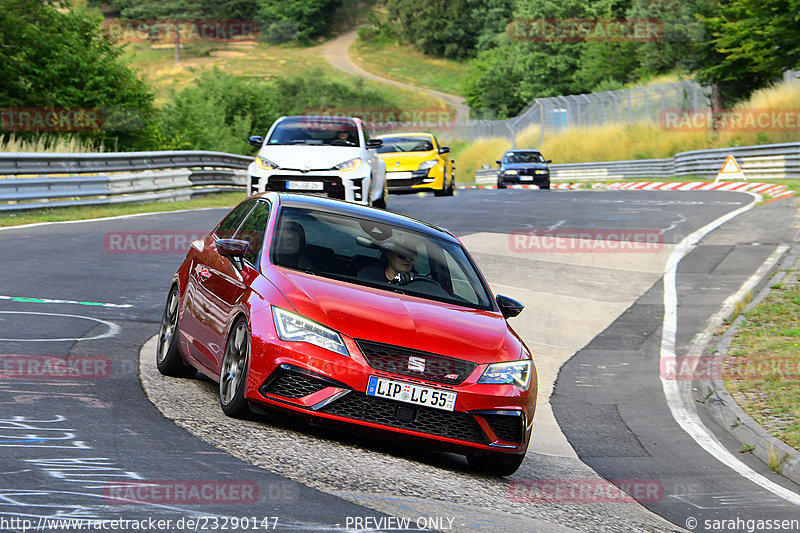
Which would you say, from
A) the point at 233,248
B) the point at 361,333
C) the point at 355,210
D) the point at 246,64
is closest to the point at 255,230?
the point at 233,248

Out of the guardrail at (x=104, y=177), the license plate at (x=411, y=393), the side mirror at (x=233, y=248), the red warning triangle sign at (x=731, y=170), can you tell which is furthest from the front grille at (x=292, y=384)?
the red warning triangle sign at (x=731, y=170)

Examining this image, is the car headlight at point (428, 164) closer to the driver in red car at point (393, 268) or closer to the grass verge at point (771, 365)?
the grass verge at point (771, 365)

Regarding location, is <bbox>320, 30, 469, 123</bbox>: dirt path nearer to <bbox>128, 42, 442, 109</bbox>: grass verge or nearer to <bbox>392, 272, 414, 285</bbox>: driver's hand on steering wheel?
<bbox>128, 42, 442, 109</bbox>: grass verge

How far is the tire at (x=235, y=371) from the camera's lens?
6711mm

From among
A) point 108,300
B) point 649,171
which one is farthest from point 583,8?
point 108,300

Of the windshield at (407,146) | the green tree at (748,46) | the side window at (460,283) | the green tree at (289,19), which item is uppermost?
the green tree at (289,19)

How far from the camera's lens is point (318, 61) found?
144 m

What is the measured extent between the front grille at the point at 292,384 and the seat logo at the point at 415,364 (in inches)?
19.7

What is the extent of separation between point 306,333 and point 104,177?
18143 mm

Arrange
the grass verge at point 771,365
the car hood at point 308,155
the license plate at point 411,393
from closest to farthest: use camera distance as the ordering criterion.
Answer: the license plate at point 411,393 < the grass verge at point 771,365 < the car hood at point 308,155

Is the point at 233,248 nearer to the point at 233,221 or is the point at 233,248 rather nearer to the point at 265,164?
the point at 233,221

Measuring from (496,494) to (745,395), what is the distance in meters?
4.53

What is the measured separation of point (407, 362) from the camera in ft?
21.5

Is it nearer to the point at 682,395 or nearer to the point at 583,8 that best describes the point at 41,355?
the point at 682,395
